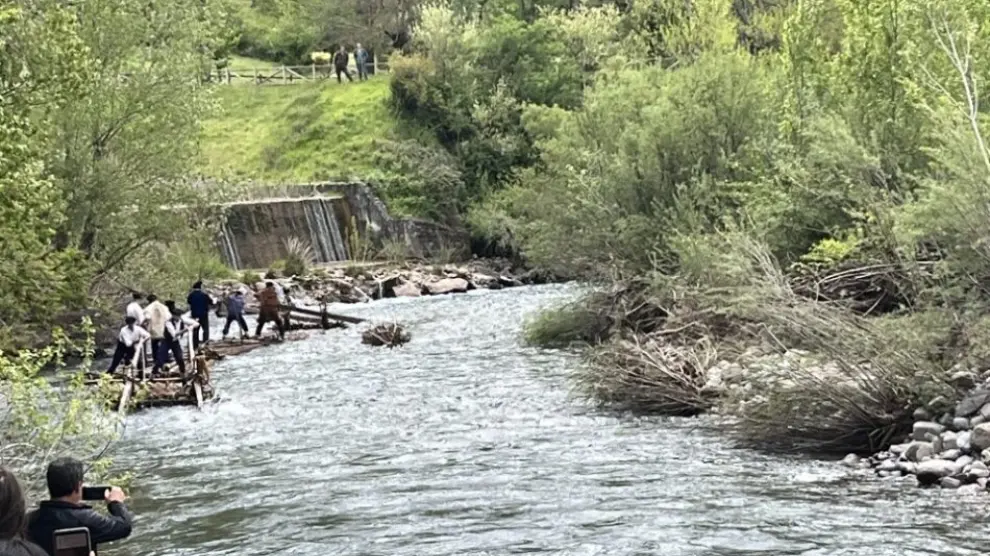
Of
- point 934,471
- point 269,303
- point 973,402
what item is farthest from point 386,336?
point 934,471

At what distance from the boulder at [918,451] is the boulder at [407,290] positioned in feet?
98.7

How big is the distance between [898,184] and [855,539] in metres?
10.2

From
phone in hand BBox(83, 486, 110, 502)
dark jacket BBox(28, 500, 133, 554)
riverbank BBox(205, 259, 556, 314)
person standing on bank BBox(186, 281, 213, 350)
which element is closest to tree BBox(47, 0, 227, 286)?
person standing on bank BBox(186, 281, 213, 350)

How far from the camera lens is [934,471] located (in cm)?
1215

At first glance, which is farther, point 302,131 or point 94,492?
point 302,131

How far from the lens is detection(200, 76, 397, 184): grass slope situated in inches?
2302

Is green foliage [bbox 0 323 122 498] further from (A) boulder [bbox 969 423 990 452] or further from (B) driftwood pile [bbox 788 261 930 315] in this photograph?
(B) driftwood pile [bbox 788 261 930 315]

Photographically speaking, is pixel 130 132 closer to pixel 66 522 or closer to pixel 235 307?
pixel 235 307

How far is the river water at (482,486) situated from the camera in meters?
10.8

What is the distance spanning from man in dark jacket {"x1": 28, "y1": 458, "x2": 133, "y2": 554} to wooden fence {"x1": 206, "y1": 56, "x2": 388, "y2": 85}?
2455 inches

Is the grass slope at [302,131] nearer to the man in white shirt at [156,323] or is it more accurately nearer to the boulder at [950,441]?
the man in white shirt at [156,323]

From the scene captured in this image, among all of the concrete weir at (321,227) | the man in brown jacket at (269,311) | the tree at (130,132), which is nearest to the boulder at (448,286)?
the concrete weir at (321,227)

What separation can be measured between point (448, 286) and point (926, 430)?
3052cm

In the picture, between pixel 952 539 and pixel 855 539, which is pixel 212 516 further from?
pixel 952 539
